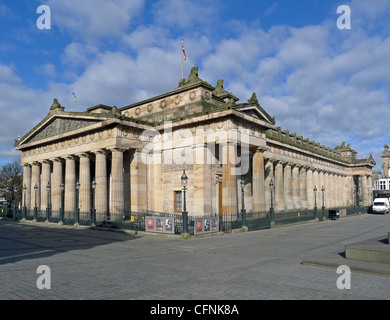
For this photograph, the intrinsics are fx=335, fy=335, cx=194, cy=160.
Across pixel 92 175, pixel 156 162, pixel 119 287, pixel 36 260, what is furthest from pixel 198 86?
pixel 119 287

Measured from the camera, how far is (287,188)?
4547 centimetres

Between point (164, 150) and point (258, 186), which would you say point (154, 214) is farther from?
point (258, 186)

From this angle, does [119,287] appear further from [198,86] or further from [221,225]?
[198,86]

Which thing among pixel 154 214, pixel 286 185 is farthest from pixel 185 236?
pixel 286 185

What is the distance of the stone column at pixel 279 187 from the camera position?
42.2 m

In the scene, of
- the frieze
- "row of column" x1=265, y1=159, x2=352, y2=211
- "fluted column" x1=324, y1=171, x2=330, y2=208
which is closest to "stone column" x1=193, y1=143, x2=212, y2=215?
the frieze

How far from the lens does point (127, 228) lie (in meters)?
25.3

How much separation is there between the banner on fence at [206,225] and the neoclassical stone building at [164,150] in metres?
3.62

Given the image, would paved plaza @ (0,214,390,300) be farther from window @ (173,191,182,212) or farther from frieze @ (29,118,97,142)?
frieze @ (29,118,97,142)

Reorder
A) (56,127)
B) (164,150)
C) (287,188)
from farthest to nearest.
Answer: (287,188) < (56,127) < (164,150)

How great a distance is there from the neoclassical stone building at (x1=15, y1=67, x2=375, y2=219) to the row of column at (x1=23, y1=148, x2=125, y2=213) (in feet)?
0.30

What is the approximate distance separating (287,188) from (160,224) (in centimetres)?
2722

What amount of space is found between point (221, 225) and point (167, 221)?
4255 mm

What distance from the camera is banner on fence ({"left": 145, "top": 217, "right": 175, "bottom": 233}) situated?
72.6 feet
